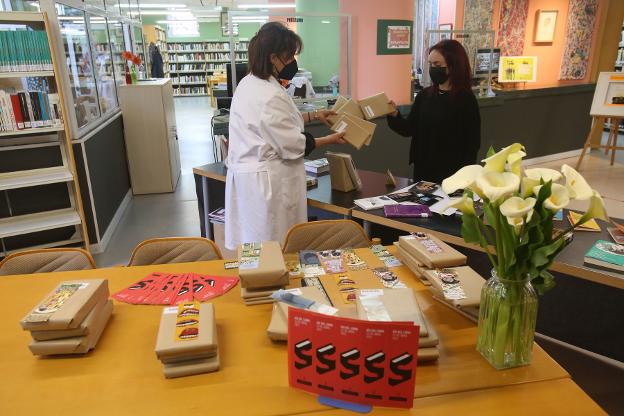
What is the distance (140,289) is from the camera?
1716 mm

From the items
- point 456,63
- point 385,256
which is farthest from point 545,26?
point 385,256

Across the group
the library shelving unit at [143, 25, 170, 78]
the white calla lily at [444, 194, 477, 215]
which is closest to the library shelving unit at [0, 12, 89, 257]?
the white calla lily at [444, 194, 477, 215]

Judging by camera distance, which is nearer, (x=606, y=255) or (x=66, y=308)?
(x=66, y=308)

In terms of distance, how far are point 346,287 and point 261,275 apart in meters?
0.30

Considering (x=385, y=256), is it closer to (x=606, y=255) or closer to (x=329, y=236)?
(x=329, y=236)

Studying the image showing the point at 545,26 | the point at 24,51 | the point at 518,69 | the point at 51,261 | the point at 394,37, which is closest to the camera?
the point at 51,261

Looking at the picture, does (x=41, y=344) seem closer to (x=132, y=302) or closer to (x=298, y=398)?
(x=132, y=302)

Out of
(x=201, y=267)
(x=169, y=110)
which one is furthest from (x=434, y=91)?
(x=169, y=110)

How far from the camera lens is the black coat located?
2.90 m

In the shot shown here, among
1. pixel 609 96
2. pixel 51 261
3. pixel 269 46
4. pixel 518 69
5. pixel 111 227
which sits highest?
pixel 269 46

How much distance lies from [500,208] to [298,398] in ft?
2.21

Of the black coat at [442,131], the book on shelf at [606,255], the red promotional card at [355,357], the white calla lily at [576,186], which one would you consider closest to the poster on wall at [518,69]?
the black coat at [442,131]

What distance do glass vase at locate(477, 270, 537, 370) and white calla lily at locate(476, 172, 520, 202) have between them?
0.25 metres

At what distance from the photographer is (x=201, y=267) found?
1.89 m
